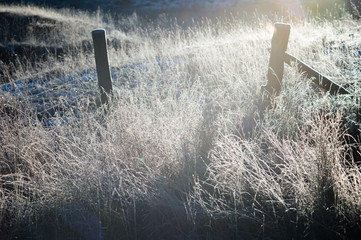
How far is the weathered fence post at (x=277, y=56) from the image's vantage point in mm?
3766

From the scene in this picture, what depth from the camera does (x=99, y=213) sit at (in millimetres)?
2586

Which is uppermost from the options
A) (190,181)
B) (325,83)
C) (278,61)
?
(278,61)

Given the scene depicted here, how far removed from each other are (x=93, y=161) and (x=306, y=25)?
8.02m

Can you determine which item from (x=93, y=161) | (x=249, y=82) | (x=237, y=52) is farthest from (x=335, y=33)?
(x=93, y=161)

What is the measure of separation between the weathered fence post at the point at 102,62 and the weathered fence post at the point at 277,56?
2.41 m

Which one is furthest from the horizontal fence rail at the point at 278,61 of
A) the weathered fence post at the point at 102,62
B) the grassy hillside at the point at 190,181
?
the weathered fence post at the point at 102,62

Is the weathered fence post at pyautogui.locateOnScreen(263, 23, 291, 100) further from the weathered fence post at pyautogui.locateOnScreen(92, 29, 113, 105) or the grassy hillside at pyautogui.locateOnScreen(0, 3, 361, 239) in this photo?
the weathered fence post at pyautogui.locateOnScreen(92, 29, 113, 105)

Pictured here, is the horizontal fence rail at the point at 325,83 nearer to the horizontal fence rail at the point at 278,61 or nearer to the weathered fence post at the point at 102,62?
the horizontal fence rail at the point at 278,61

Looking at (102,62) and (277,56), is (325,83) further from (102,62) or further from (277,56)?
(102,62)

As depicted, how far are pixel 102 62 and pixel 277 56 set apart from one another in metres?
2.55

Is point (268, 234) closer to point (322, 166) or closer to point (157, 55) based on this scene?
point (322, 166)

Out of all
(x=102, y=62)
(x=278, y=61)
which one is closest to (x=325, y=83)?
(x=278, y=61)

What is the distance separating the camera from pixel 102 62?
4195mm

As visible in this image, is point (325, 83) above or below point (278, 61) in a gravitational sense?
→ below
